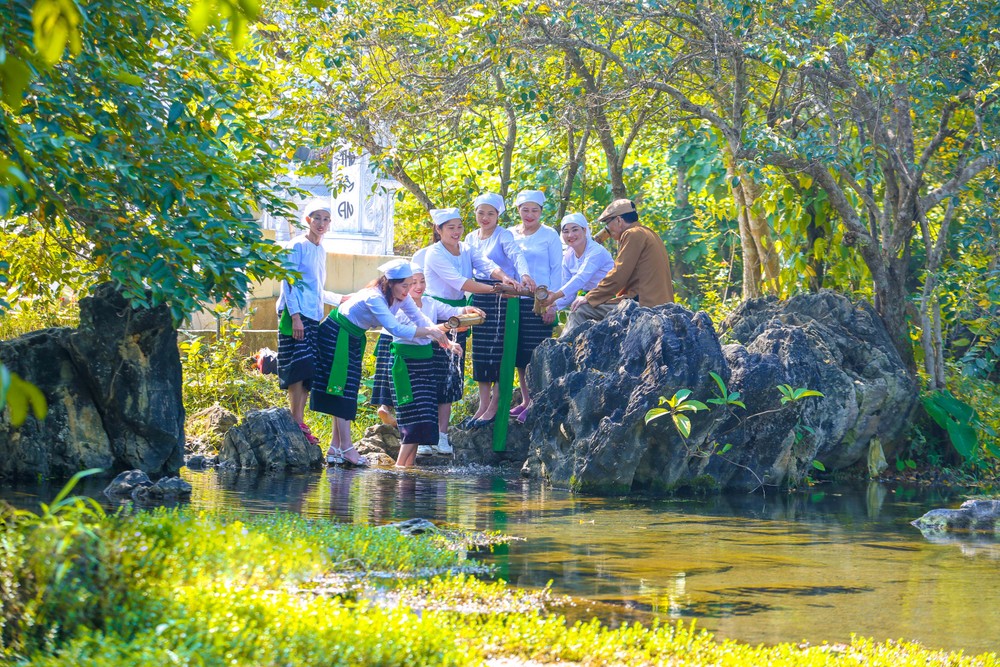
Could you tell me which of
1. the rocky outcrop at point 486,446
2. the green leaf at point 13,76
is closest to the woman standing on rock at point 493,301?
the rocky outcrop at point 486,446

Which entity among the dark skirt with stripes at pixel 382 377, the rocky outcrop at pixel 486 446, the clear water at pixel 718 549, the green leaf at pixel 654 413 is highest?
the dark skirt with stripes at pixel 382 377

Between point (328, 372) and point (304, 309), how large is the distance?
2.12 feet

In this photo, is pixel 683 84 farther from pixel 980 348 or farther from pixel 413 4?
pixel 980 348

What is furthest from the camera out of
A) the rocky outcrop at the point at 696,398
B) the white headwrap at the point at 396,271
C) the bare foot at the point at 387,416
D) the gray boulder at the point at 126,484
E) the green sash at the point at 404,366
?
the bare foot at the point at 387,416

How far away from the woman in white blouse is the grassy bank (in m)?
6.88

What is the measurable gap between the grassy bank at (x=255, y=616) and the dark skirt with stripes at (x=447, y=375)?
245 inches

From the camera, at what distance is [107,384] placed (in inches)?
406

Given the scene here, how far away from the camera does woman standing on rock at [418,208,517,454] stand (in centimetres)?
1203

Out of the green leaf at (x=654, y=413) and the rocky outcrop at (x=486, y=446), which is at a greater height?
the green leaf at (x=654, y=413)

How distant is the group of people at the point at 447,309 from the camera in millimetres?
11492

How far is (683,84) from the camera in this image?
47.5 ft

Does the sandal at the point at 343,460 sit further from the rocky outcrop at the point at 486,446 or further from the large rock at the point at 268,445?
the rocky outcrop at the point at 486,446

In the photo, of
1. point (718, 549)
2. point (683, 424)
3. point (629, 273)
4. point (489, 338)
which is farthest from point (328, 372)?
point (718, 549)

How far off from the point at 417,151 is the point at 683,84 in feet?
10.7
